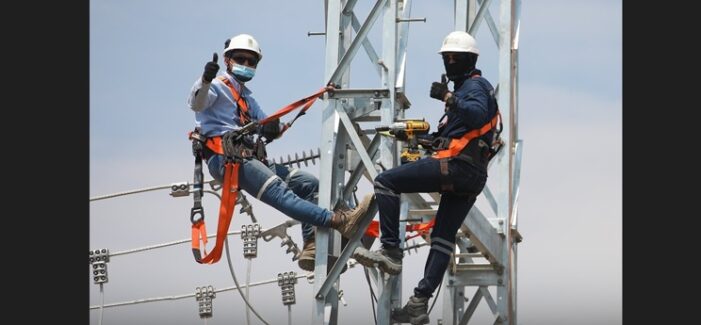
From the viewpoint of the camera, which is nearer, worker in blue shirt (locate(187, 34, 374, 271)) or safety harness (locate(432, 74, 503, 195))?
safety harness (locate(432, 74, 503, 195))

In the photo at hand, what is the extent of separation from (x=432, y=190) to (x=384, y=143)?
689 mm

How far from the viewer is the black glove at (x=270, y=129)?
1775 cm

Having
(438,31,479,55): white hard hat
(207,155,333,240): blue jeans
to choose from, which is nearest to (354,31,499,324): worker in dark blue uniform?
(438,31,479,55): white hard hat

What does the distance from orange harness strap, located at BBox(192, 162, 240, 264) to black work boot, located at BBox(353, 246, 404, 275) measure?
4.25ft

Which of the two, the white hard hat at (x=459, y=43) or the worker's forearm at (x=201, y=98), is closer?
the white hard hat at (x=459, y=43)

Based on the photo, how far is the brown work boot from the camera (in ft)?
56.3

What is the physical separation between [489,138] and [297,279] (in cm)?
596

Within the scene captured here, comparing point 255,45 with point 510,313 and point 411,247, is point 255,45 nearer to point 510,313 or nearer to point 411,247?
point 510,313

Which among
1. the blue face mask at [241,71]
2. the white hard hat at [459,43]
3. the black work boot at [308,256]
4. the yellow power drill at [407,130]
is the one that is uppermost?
the white hard hat at [459,43]

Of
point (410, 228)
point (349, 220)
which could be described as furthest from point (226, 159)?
point (410, 228)

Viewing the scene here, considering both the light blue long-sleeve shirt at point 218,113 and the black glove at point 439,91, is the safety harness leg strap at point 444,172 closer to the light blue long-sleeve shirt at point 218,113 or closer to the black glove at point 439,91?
the black glove at point 439,91

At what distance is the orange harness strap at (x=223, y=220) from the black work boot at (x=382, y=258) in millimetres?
1294

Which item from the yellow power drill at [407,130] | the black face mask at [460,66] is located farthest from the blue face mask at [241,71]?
the black face mask at [460,66]

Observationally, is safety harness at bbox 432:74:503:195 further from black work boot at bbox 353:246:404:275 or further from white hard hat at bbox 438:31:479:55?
black work boot at bbox 353:246:404:275
